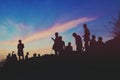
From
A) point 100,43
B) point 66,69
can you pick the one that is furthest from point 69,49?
point 66,69

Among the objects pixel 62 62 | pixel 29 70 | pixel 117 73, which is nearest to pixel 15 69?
pixel 29 70

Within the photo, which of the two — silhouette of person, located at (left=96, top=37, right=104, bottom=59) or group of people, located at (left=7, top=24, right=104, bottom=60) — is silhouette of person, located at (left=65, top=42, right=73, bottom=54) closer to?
group of people, located at (left=7, top=24, right=104, bottom=60)

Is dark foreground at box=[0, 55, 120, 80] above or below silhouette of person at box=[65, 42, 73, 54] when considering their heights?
below

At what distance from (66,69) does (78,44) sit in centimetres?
496

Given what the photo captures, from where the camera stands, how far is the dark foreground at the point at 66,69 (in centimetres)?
2670

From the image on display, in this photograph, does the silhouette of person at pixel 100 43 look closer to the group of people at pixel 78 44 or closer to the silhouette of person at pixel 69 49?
the group of people at pixel 78 44

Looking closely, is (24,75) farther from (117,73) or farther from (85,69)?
(117,73)

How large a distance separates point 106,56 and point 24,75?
8.38 meters

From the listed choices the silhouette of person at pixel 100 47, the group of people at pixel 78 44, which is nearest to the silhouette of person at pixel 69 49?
the group of people at pixel 78 44

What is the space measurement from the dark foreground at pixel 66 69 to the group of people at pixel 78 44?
111 cm

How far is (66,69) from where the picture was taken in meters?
28.8

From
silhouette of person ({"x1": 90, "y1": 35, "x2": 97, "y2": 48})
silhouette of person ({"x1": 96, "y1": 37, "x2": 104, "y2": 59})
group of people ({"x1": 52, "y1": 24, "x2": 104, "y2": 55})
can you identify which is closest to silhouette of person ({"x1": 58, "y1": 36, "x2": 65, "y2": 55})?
group of people ({"x1": 52, "y1": 24, "x2": 104, "y2": 55})

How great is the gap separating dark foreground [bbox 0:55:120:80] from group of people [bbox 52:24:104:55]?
1.11m

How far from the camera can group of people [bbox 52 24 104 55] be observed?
3238 cm
